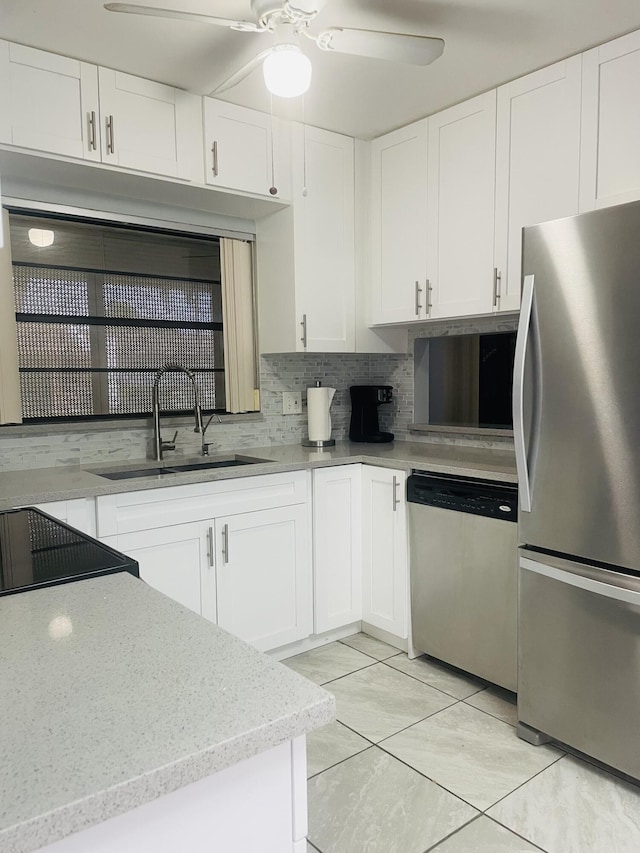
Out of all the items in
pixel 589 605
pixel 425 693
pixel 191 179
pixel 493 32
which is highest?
pixel 493 32

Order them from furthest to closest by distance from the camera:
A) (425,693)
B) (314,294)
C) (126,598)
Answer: (314,294) → (425,693) → (126,598)

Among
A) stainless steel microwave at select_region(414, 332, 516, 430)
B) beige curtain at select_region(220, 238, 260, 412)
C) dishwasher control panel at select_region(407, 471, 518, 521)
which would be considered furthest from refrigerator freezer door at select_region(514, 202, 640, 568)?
beige curtain at select_region(220, 238, 260, 412)

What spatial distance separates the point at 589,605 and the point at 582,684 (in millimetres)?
259

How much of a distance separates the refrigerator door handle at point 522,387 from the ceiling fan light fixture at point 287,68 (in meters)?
0.90

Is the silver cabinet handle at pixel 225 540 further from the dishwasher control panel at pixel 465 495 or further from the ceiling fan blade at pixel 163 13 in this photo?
the ceiling fan blade at pixel 163 13

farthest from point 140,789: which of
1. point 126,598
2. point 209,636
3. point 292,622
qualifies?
point 292,622

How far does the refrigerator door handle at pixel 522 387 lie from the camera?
1976 mm

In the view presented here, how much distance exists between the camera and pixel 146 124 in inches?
98.2

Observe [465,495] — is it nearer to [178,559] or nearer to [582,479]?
[582,479]

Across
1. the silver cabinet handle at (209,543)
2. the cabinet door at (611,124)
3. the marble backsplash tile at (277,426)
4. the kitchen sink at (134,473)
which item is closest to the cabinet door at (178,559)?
the silver cabinet handle at (209,543)

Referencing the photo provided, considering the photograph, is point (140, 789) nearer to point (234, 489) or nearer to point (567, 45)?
point (234, 489)

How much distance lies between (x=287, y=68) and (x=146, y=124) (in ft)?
3.19

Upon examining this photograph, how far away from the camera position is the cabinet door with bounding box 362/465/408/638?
2.76 meters

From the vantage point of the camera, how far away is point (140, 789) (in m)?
0.60
